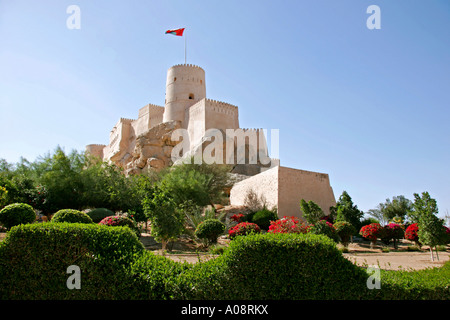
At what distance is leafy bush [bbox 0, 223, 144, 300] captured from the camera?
5000 millimetres

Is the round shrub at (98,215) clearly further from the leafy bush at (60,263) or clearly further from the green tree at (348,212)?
the green tree at (348,212)

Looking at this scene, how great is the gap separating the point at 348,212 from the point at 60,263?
1512cm

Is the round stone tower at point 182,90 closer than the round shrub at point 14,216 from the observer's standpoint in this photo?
No

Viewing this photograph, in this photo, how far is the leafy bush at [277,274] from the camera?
4.90m

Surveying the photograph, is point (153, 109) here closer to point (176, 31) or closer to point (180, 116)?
point (180, 116)

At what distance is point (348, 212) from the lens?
1708 cm

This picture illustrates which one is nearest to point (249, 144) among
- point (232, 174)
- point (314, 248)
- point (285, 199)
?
point (232, 174)

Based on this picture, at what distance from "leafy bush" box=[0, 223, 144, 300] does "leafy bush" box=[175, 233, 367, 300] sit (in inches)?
43.3

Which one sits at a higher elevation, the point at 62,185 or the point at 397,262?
the point at 62,185

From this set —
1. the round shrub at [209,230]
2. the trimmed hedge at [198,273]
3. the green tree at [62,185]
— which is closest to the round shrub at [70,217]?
the round shrub at [209,230]

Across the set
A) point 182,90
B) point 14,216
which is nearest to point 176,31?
point 182,90
